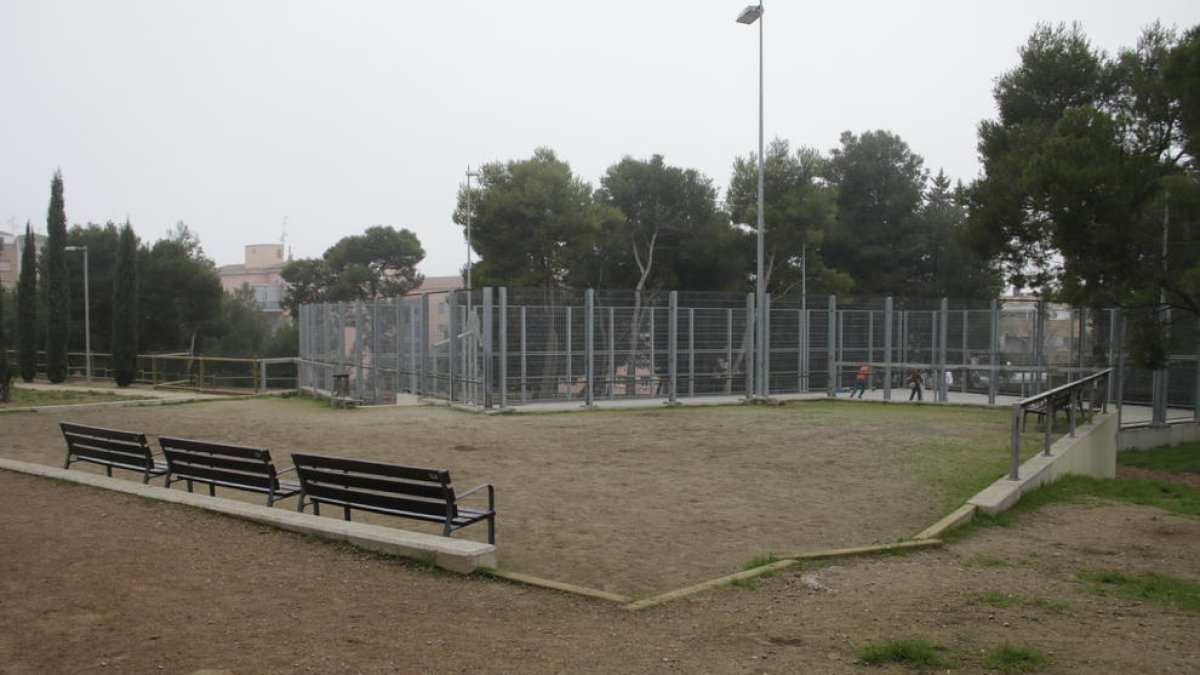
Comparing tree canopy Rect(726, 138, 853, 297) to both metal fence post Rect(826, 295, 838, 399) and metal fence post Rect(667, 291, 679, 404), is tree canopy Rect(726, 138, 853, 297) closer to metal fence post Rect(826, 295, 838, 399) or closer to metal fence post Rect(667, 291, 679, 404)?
metal fence post Rect(826, 295, 838, 399)

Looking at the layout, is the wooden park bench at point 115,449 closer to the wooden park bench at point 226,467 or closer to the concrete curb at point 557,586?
the wooden park bench at point 226,467

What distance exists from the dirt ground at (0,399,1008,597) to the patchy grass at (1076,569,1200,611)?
157 cm

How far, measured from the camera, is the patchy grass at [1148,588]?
5.20m

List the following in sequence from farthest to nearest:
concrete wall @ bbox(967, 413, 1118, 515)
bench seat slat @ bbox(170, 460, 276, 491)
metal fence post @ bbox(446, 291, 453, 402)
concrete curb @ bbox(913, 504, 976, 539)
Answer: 1. metal fence post @ bbox(446, 291, 453, 402)
2. concrete wall @ bbox(967, 413, 1118, 515)
3. bench seat slat @ bbox(170, 460, 276, 491)
4. concrete curb @ bbox(913, 504, 976, 539)

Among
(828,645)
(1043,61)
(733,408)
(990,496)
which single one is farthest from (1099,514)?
(1043,61)

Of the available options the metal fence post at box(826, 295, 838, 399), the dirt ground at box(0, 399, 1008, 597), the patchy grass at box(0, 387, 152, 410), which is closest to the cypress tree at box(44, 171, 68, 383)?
the patchy grass at box(0, 387, 152, 410)

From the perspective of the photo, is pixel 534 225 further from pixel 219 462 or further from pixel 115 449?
pixel 219 462

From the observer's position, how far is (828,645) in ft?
14.3

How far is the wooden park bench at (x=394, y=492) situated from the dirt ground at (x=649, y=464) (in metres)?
0.47

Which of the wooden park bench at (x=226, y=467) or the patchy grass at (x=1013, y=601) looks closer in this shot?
the patchy grass at (x=1013, y=601)

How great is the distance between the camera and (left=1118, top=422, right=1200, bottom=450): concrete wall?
17.7 metres

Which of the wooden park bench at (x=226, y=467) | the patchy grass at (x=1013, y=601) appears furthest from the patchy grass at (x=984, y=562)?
the wooden park bench at (x=226, y=467)

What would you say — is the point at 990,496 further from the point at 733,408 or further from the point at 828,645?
the point at 733,408

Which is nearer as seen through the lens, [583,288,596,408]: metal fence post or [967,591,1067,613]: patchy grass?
[967,591,1067,613]: patchy grass
